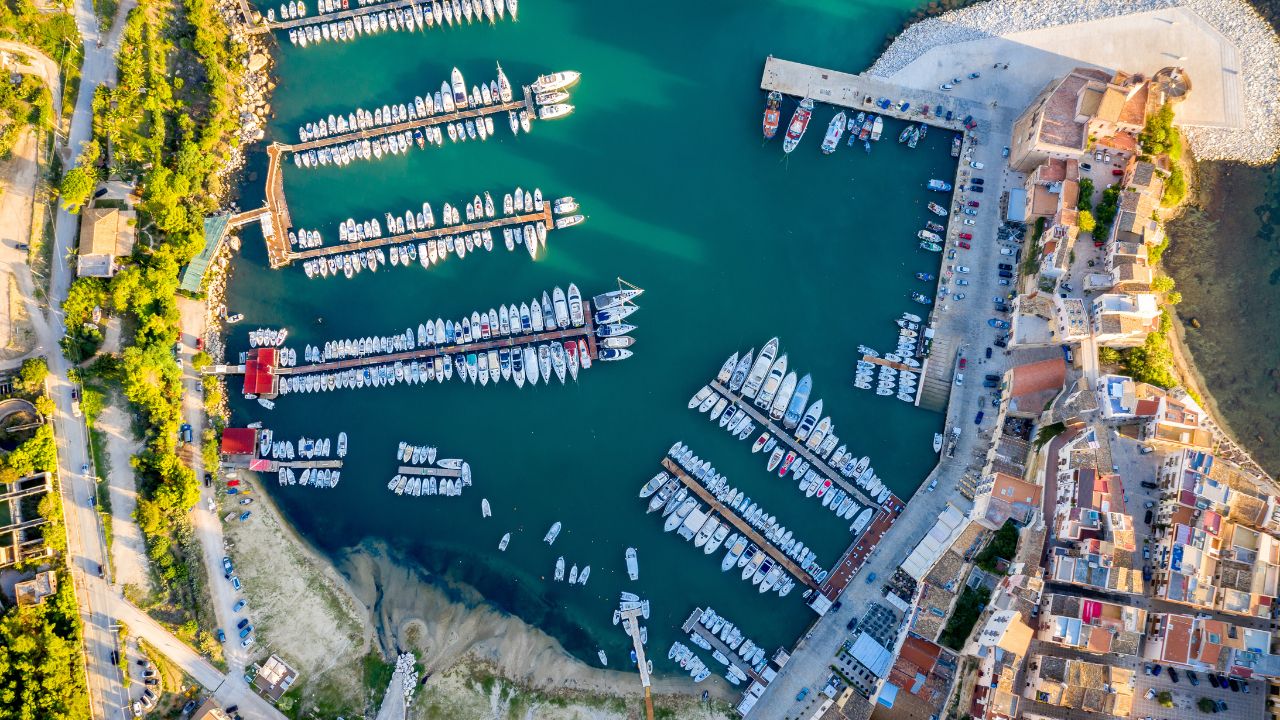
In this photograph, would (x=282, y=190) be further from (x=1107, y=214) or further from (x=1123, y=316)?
(x=1123, y=316)

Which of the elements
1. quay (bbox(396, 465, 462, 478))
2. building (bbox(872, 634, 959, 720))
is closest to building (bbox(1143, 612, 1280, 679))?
building (bbox(872, 634, 959, 720))

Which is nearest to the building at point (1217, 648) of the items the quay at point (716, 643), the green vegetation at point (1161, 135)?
the quay at point (716, 643)

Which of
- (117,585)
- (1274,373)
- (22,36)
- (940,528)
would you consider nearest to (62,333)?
(117,585)

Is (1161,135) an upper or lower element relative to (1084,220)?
upper

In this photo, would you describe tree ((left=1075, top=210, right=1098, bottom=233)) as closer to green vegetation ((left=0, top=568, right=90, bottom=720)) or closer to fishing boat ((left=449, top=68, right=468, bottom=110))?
fishing boat ((left=449, top=68, right=468, bottom=110))

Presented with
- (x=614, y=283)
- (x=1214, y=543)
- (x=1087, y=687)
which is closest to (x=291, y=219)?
(x=614, y=283)

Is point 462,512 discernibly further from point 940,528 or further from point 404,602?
point 940,528
